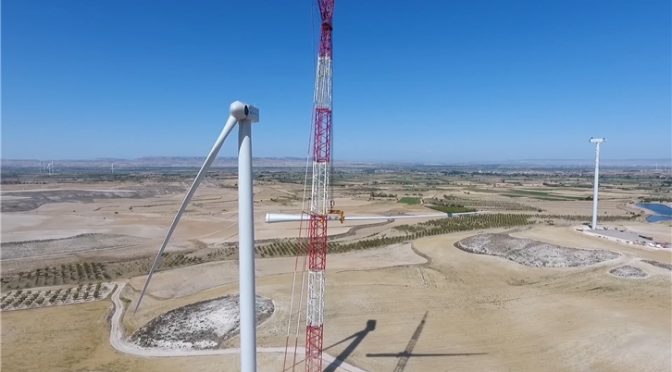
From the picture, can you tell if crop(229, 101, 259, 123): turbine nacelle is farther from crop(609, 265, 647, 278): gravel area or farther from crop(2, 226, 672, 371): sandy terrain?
crop(609, 265, 647, 278): gravel area

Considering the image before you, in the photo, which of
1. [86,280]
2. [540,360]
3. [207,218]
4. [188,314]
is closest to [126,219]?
[207,218]

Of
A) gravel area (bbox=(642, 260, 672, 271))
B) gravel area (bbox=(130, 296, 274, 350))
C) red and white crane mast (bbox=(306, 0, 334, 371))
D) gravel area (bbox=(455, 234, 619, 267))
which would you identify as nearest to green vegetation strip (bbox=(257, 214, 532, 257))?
gravel area (bbox=(455, 234, 619, 267))

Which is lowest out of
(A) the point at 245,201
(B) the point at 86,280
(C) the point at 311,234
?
(B) the point at 86,280

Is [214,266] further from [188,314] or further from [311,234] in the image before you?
[311,234]

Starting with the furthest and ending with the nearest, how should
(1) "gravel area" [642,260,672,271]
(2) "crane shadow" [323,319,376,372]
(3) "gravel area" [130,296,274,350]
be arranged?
(1) "gravel area" [642,260,672,271] < (3) "gravel area" [130,296,274,350] < (2) "crane shadow" [323,319,376,372]

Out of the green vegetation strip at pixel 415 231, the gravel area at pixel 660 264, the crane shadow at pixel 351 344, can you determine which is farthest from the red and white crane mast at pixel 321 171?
the gravel area at pixel 660 264
